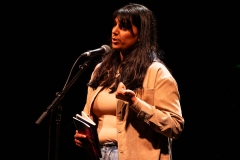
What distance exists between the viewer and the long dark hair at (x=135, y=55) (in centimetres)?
216

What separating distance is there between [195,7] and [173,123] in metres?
1.98

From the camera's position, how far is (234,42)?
143 inches

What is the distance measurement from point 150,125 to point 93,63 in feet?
5.76

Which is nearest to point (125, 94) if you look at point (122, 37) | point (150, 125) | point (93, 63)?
point (150, 125)

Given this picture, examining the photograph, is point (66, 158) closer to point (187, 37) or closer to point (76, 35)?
point (76, 35)

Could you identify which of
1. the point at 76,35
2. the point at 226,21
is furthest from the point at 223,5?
the point at 76,35

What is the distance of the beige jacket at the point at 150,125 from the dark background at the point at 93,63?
1.63 m

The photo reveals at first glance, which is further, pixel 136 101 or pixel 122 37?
pixel 122 37

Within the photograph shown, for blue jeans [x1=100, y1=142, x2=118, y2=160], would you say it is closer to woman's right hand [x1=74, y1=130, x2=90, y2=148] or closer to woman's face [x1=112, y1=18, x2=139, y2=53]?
woman's right hand [x1=74, y1=130, x2=90, y2=148]

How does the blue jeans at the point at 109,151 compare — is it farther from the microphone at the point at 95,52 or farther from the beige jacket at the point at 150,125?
the microphone at the point at 95,52

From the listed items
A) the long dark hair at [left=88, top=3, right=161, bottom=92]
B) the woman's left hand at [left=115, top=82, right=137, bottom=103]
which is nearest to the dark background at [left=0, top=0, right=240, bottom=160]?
the long dark hair at [left=88, top=3, right=161, bottom=92]

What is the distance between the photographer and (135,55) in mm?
2236

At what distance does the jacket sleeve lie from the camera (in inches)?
77.4

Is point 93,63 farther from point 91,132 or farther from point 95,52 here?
point 91,132
